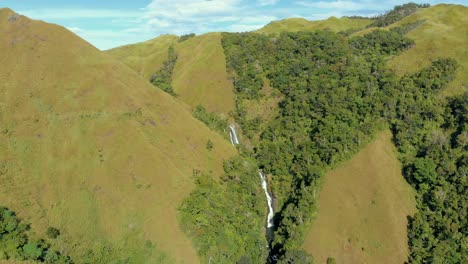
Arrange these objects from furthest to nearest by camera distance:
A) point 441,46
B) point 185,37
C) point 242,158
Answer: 1. point 185,37
2. point 441,46
3. point 242,158

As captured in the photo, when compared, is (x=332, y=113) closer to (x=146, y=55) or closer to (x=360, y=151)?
(x=360, y=151)

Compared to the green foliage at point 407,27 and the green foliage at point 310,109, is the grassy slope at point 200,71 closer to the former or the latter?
the green foliage at point 310,109

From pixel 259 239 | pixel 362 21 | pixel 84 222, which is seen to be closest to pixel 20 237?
pixel 84 222

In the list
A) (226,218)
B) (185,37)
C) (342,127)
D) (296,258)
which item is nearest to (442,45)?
(342,127)

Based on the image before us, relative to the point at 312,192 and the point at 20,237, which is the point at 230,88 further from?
the point at 20,237

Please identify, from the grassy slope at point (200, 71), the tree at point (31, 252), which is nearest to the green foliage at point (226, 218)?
the tree at point (31, 252)

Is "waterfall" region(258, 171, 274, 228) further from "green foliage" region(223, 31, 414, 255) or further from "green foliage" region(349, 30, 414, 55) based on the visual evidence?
"green foliage" region(349, 30, 414, 55)

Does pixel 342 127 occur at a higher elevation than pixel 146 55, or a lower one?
lower
